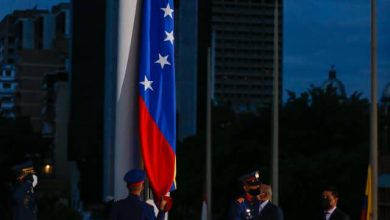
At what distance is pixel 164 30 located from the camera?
12.3 meters

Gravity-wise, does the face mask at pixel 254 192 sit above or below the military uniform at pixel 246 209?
above

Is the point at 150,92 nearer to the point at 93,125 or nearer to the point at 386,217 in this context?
the point at 386,217

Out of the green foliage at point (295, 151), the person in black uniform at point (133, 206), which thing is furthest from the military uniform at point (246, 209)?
the green foliage at point (295, 151)

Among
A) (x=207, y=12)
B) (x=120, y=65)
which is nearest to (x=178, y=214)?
(x=120, y=65)

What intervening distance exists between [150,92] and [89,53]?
119687mm

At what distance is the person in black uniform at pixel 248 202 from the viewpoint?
11.7 m

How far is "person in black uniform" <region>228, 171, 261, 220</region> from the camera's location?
1167cm

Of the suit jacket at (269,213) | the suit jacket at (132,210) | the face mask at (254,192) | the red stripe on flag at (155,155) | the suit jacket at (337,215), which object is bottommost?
the suit jacket at (337,215)

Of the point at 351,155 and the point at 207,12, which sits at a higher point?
the point at 207,12

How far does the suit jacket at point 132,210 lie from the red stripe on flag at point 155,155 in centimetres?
200

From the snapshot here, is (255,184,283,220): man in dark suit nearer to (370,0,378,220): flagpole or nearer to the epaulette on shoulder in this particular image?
the epaulette on shoulder

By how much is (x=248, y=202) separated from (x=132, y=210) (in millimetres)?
1984

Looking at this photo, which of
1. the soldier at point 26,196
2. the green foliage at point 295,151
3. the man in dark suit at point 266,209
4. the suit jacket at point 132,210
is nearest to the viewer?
the suit jacket at point 132,210

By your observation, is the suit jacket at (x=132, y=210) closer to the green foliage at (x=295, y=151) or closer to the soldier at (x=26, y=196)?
the soldier at (x=26, y=196)
